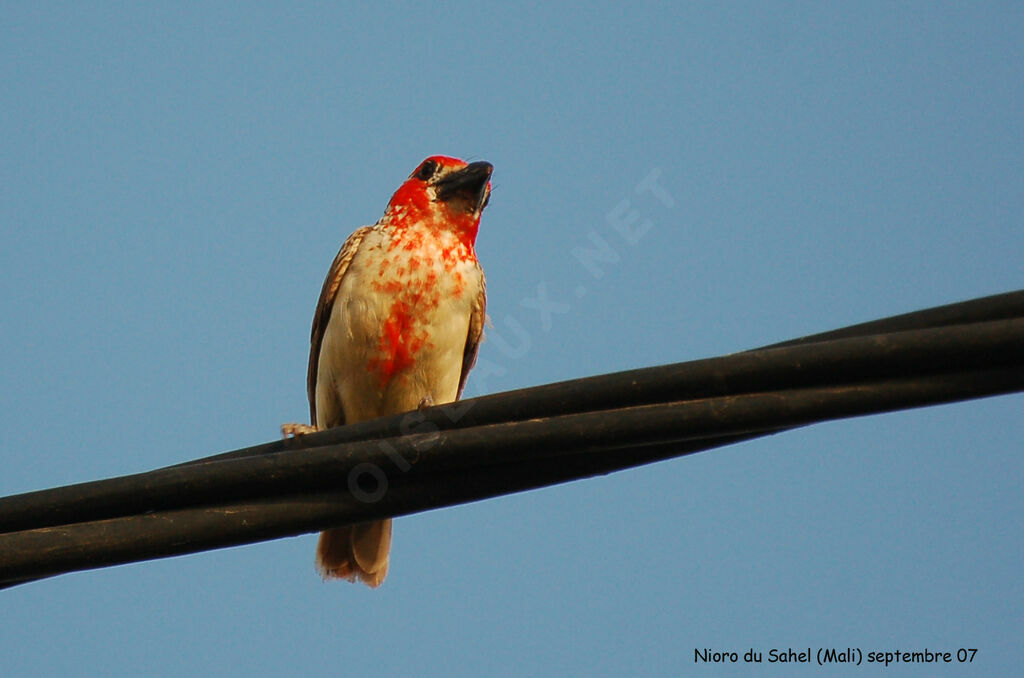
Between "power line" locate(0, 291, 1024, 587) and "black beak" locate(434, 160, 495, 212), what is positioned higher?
"black beak" locate(434, 160, 495, 212)

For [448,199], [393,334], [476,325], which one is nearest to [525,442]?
[393,334]

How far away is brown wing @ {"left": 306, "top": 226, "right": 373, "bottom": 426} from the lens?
18.6 ft

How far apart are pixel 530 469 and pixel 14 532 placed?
47.2 inches

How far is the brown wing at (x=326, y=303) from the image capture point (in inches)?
223

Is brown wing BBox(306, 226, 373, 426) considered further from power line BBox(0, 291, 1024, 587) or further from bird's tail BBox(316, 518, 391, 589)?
power line BBox(0, 291, 1024, 587)

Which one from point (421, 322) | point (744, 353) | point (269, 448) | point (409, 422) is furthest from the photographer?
point (421, 322)

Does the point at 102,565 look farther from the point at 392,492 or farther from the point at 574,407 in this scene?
the point at 574,407

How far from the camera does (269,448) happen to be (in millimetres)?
3191

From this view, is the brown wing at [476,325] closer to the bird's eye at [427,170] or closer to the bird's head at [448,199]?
the bird's head at [448,199]

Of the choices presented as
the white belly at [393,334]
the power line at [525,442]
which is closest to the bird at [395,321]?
the white belly at [393,334]

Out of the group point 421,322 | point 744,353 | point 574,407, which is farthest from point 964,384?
point 421,322

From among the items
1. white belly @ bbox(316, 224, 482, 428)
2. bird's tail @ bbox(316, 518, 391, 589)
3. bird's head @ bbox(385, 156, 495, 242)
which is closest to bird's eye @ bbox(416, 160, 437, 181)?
bird's head @ bbox(385, 156, 495, 242)

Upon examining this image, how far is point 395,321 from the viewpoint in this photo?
5.22 meters

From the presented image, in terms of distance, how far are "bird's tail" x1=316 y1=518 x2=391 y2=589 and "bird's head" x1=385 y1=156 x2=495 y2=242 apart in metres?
1.59
